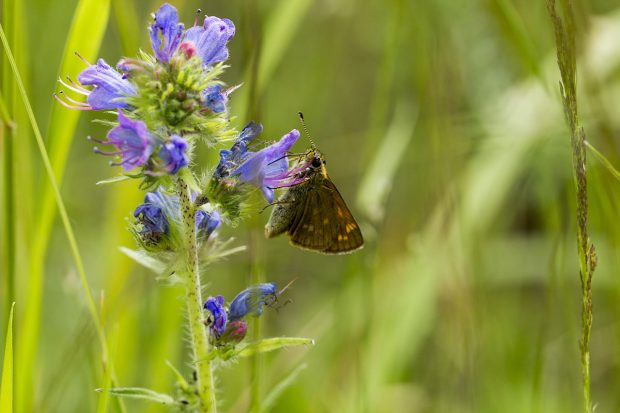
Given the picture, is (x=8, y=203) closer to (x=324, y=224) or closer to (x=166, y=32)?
(x=166, y=32)

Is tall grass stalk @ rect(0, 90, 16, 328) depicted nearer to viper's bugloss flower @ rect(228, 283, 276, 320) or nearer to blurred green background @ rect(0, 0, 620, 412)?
blurred green background @ rect(0, 0, 620, 412)

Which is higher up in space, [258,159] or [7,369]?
[258,159]

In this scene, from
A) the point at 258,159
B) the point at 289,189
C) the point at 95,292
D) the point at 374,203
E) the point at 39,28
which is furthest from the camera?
the point at 39,28

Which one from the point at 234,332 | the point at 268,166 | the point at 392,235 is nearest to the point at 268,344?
the point at 234,332

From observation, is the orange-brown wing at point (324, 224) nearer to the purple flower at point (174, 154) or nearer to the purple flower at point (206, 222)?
the purple flower at point (206, 222)

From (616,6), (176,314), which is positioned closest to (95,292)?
(176,314)

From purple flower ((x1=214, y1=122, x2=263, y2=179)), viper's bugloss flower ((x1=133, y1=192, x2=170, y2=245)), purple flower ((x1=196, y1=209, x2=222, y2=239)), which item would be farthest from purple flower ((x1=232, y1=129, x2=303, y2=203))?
viper's bugloss flower ((x1=133, y1=192, x2=170, y2=245))

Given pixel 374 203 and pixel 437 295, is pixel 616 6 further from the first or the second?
pixel 374 203
